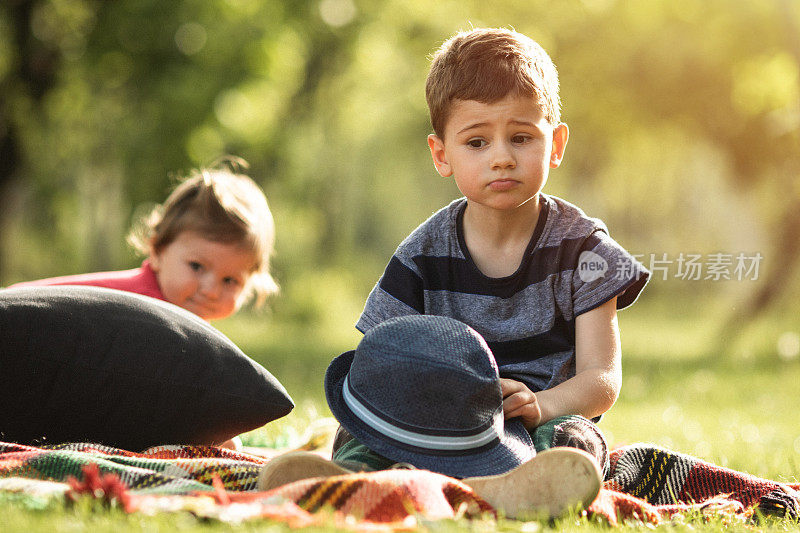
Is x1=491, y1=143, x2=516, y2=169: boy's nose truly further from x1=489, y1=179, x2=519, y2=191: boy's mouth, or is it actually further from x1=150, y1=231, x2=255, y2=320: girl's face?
x1=150, y1=231, x2=255, y2=320: girl's face

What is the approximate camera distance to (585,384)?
2188 mm

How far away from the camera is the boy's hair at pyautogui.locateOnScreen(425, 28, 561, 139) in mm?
2270

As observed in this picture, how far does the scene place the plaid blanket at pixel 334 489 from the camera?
4.87ft

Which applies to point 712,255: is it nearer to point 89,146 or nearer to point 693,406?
point 693,406

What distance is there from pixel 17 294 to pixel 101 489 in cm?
100

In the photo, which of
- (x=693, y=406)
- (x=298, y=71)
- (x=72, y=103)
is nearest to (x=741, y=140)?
(x=298, y=71)

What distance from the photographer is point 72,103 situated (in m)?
11.9

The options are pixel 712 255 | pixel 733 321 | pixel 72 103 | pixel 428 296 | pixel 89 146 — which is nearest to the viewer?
pixel 428 296

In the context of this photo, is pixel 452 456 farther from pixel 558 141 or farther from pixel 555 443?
pixel 558 141

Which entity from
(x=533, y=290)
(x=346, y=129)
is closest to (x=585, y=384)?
(x=533, y=290)

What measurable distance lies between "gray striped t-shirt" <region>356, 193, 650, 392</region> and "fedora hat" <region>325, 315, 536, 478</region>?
45cm

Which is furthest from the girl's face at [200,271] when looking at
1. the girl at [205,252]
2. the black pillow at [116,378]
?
the black pillow at [116,378]

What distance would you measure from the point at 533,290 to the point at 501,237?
7.9 inches

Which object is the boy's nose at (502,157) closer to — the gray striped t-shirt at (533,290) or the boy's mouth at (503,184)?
the boy's mouth at (503,184)
